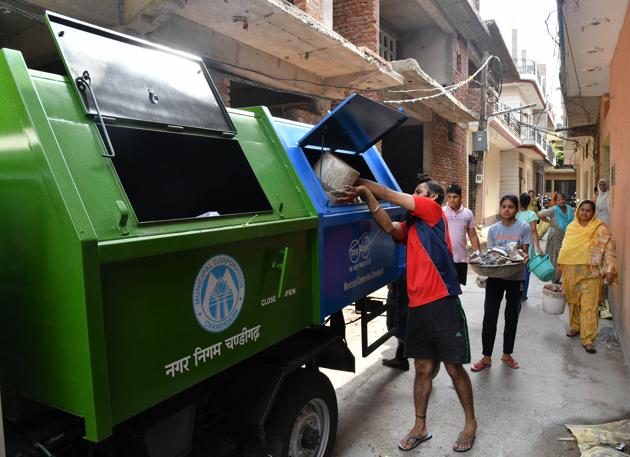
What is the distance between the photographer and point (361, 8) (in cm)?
872

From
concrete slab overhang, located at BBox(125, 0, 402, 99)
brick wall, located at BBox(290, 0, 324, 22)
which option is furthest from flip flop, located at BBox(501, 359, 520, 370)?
brick wall, located at BBox(290, 0, 324, 22)

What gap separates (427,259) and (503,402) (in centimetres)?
167

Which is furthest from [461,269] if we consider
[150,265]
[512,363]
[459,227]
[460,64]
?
[460,64]

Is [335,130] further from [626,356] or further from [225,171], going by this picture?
[626,356]

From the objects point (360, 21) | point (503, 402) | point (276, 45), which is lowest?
point (503, 402)

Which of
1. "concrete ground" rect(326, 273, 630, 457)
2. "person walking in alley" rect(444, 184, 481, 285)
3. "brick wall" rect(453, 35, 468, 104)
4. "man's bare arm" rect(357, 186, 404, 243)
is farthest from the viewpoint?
"brick wall" rect(453, 35, 468, 104)

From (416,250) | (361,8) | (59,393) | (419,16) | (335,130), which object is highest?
(419,16)

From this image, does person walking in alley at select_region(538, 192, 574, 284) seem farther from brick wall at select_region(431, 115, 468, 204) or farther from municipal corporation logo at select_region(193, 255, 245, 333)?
municipal corporation logo at select_region(193, 255, 245, 333)

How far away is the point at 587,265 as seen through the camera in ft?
16.8

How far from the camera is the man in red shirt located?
9.80 feet

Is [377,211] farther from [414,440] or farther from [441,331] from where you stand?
[414,440]

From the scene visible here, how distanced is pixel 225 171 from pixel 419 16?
1136 centimetres

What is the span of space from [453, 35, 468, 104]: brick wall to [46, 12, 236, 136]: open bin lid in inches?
492

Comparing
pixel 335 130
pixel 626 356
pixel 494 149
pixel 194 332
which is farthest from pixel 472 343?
pixel 494 149
